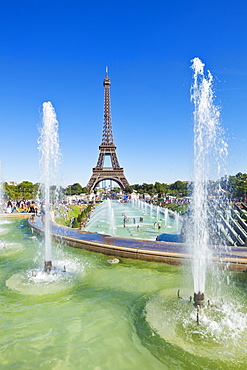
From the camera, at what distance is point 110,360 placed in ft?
16.6

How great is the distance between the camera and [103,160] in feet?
303

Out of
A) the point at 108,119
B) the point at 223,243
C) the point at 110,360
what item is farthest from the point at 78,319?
the point at 108,119

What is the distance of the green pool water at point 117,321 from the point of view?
507 cm

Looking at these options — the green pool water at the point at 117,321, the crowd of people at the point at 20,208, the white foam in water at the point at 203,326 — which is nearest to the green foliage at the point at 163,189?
the crowd of people at the point at 20,208

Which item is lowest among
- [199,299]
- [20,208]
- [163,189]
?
[199,299]

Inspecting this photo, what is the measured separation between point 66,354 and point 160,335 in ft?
6.45

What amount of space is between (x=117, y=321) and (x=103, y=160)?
87.0 metres

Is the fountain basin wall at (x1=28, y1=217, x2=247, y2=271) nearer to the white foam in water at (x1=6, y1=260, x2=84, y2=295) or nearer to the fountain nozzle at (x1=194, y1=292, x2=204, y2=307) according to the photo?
the white foam in water at (x1=6, y1=260, x2=84, y2=295)

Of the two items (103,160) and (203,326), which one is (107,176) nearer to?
(103,160)

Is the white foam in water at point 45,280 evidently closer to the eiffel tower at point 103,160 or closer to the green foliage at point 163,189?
the green foliage at point 163,189

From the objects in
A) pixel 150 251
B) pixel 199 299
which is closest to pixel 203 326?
pixel 199 299

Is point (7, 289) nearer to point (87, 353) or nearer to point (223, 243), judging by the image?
point (87, 353)

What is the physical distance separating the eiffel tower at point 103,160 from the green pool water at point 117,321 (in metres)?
79.4

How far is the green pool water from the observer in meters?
5.07
